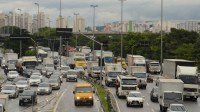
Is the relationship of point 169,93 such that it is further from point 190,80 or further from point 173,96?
point 190,80

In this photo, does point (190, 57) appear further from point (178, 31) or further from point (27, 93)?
point (27, 93)

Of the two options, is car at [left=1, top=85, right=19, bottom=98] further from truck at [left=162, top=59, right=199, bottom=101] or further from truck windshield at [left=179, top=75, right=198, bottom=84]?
truck windshield at [left=179, top=75, right=198, bottom=84]

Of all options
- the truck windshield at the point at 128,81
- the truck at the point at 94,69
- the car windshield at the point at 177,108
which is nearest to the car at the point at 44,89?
the truck windshield at the point at 128,81

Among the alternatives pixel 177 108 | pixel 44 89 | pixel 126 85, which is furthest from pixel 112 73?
pixel 177 108

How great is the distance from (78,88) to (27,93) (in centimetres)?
478

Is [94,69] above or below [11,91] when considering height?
above

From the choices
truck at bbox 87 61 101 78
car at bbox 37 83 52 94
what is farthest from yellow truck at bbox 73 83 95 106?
truck at bbox 87 61 101 78

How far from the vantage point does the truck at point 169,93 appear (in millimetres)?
41562

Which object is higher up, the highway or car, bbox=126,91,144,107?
car, bbox=126,91,144,107

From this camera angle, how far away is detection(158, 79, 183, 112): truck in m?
41.6

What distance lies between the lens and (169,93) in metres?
42.2

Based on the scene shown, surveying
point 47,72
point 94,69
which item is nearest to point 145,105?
point 94,69

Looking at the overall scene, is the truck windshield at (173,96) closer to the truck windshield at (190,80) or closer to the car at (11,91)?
the truck windshield at (190,80)

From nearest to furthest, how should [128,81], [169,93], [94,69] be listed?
[169,93]
[128,81]
[94,69]
